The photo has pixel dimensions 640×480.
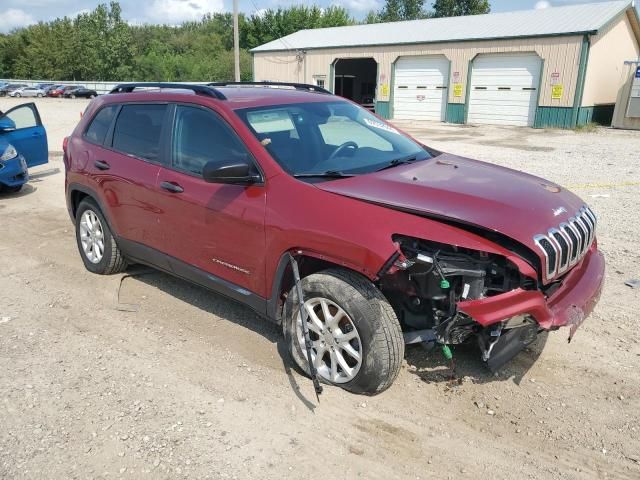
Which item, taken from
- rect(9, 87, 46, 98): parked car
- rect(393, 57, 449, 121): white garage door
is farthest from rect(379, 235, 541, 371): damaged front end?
rect(9, 87, 46, 98): parked car

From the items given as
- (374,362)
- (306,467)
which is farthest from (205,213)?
(306,467)

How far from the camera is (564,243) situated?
10.3 feet

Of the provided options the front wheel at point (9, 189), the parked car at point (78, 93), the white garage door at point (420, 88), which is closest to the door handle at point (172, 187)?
the front wheel at point (9, 189)

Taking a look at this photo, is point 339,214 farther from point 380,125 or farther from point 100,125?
point 100,125

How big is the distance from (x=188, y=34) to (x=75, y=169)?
96.5 meters

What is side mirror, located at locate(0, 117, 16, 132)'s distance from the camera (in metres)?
8.88

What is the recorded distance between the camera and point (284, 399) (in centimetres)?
339

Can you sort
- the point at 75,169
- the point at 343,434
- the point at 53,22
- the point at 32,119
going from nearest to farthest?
the point at 343,434 < the point at 75,169 < the point at 32,119 < the point at 53,22

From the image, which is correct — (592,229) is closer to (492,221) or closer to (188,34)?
(492,221)

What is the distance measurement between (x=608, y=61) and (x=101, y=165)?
26.2 m

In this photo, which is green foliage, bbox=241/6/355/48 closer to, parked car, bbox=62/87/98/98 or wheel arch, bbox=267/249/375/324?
parked car, bbox=62/87/98/98

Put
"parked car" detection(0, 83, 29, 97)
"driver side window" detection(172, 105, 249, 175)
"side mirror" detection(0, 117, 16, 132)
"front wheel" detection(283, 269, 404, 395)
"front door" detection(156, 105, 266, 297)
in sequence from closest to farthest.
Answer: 1. "front wheel" detection(283, 269, 404, 395)
2. "front door" detection(156, 105, 266, 297)
3. "driver side window" detection(172, 105, 249, 175)
4. "side mirror" detection(0, 117, 16, 132)
5. "parked car" detection(0, 83, 29, 97)

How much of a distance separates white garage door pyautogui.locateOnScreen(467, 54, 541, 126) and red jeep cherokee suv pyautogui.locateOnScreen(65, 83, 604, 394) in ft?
72.3

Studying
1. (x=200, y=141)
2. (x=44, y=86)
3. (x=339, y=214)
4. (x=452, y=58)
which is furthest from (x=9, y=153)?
(x=44, y=86)
